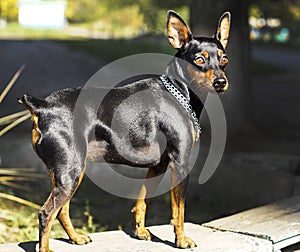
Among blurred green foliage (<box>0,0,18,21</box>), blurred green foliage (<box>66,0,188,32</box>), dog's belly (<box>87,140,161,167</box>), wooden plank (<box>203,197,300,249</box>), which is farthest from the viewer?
blurred green foliage (<box>0,0,18,21</box>)

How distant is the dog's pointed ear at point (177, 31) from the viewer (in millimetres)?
3434

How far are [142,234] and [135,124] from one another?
0.76 m

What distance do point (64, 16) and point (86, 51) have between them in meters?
41.2

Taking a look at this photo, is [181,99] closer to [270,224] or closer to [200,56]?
[200,56]

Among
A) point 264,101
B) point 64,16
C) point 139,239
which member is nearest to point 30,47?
point 264,101

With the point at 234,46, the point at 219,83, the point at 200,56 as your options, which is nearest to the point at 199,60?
the point at 200,56

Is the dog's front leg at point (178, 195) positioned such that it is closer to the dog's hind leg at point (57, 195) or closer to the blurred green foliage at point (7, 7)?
the dog's hind leg at point (57, 195)

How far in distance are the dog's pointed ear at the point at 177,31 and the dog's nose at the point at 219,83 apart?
31 centimetres

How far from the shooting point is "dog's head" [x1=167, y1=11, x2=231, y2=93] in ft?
10.8

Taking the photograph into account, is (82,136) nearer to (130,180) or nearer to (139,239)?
(139,239)

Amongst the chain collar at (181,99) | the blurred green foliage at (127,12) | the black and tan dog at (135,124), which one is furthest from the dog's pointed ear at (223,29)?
the blurred green foliage at (127,12)

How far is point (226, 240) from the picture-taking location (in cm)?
383

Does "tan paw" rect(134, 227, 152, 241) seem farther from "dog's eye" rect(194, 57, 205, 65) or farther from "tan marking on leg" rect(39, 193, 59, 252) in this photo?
"dog's eye" rect(194, 57, 205, 65)

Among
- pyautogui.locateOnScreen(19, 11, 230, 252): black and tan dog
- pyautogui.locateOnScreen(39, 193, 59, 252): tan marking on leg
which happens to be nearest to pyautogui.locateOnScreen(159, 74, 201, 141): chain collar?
pyautogui.locateOnScreen(19, 11, 230, 252): black and tan dog
